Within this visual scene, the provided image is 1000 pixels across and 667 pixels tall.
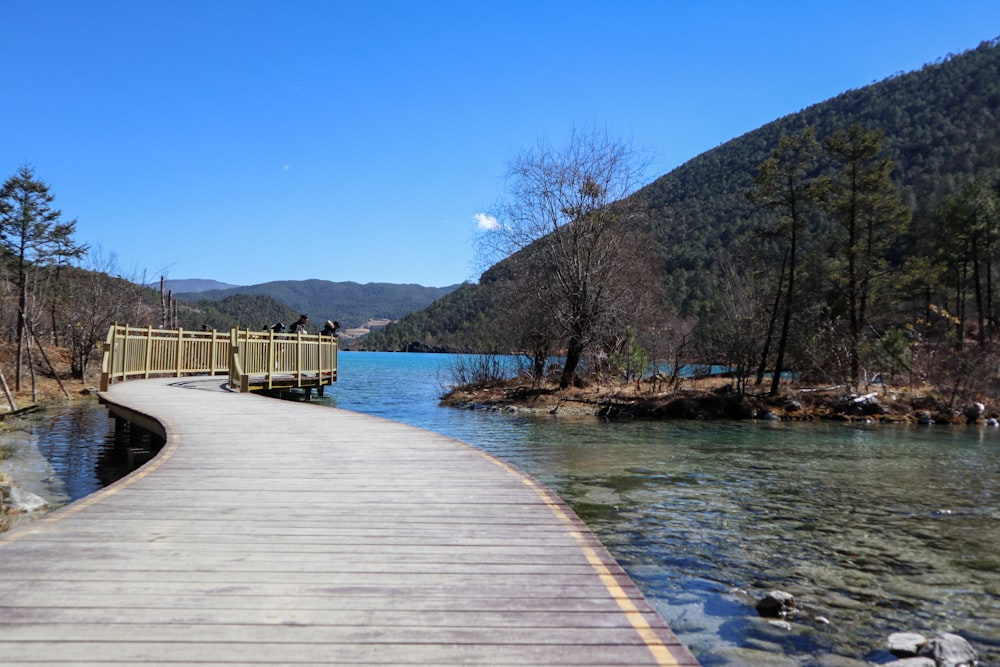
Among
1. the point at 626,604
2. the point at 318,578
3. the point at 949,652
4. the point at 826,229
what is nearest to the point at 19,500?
the point at 318,578

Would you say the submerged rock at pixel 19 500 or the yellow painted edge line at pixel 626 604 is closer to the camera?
the yellow painted edge line at pixel 626 604

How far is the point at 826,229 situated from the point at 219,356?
6309 cm

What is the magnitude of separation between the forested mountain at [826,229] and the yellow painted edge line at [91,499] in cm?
1975

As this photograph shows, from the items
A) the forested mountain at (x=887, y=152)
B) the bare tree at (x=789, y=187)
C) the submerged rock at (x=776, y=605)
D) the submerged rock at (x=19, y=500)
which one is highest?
the forested mountain at (x=887, y=152)

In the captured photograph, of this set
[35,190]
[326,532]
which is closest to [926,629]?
[326,532]

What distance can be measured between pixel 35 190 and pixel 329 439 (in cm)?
3231

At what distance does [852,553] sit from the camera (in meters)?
7.25

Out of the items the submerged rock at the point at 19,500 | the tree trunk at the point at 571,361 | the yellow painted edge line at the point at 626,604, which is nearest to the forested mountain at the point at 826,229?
the tree trunk at the point at 571,361

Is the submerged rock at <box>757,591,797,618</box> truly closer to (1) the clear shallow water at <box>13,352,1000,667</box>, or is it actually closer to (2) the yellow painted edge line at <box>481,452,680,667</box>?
(1) the clear shallow water at <box>13,352,1000,667</box>

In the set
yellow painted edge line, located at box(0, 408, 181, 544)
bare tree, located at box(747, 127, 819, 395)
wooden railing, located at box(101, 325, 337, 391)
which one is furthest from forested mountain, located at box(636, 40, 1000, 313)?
yellow painted edge line, located at box(0, 408, 181, 544)

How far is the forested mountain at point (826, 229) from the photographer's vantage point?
29.1m

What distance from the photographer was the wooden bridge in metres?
2.87

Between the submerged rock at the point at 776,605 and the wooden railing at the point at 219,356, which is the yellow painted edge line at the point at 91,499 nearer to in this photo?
the submerged rock at the point at 776,605

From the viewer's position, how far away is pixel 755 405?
79.5 feet
